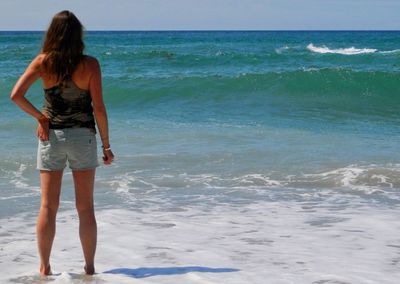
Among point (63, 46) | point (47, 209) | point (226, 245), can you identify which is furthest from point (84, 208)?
point (226, 245)

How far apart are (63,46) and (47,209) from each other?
108cm

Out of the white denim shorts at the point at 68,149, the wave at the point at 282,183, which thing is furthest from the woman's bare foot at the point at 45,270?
the wave at the point at 282,183

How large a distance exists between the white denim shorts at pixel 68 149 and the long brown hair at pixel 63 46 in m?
0.34

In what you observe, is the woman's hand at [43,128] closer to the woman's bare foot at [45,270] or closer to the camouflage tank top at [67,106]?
the camouflage tank top at [67,106]

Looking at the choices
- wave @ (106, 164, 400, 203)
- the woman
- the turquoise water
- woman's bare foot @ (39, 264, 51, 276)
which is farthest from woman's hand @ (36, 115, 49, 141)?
wave @ (106, 164, 400, 203)

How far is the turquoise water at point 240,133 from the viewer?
27.8 feet

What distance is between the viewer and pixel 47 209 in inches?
182

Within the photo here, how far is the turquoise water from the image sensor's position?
8461mm

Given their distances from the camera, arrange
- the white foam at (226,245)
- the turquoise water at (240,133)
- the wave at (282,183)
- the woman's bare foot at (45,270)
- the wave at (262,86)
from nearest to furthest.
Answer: the woman's bare foot at (45,270)
the white foam at (226,245)
the wave at (282,183)
the turquoise water at (240,133)
the wave at (262,86)

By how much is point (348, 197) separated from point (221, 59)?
24.7m

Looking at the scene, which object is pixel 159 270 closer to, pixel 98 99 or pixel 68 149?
pixel 68 149

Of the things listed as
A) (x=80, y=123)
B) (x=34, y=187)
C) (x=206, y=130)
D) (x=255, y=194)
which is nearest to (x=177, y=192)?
(x=255, y=194)

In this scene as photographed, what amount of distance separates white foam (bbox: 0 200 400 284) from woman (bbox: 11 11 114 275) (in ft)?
2.26

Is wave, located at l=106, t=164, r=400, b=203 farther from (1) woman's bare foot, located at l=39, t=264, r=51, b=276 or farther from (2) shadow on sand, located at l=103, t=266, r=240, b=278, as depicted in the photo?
(1) woman's bare foot, located at l=39, t=264, r=51, b=276
